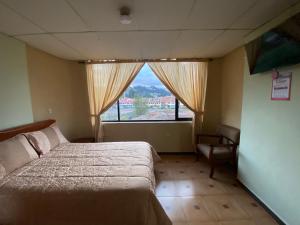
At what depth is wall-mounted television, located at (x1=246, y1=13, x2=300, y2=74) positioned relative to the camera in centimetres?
158

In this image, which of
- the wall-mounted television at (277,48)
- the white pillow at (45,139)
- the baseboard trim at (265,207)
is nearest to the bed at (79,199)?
the white pillow at (45,139)

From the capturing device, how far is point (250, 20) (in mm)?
2004

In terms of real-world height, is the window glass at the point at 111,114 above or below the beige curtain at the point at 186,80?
below

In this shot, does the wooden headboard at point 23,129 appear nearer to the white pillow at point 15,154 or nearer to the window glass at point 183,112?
the white pillow at point 15,154

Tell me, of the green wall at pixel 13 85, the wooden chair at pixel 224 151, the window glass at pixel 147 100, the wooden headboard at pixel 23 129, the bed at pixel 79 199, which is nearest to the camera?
the bed at pixel 79 199

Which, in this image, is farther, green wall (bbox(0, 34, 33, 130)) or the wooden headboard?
green wall (bbox(0, 34, 33, 130))

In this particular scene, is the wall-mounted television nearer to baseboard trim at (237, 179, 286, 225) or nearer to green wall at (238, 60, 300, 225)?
green wall at (238, 60, 300, 225)

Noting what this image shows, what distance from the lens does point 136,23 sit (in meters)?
2.00

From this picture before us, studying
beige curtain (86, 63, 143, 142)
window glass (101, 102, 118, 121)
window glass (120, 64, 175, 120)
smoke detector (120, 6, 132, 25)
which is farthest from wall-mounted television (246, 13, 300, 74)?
window glass (101, 102, 118, 121)

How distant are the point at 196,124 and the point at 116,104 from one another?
78.4 inches

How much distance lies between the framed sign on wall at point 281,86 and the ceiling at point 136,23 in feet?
2.19

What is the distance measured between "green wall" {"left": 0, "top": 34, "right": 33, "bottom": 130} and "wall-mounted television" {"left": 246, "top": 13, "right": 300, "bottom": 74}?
3.24 metres

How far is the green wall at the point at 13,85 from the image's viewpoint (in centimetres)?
229

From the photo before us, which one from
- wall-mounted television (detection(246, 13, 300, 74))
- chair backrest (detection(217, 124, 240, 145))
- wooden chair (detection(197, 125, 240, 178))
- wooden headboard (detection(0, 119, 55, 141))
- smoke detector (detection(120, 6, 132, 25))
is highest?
smoke detector (detection(120, 6, 132, 25))
